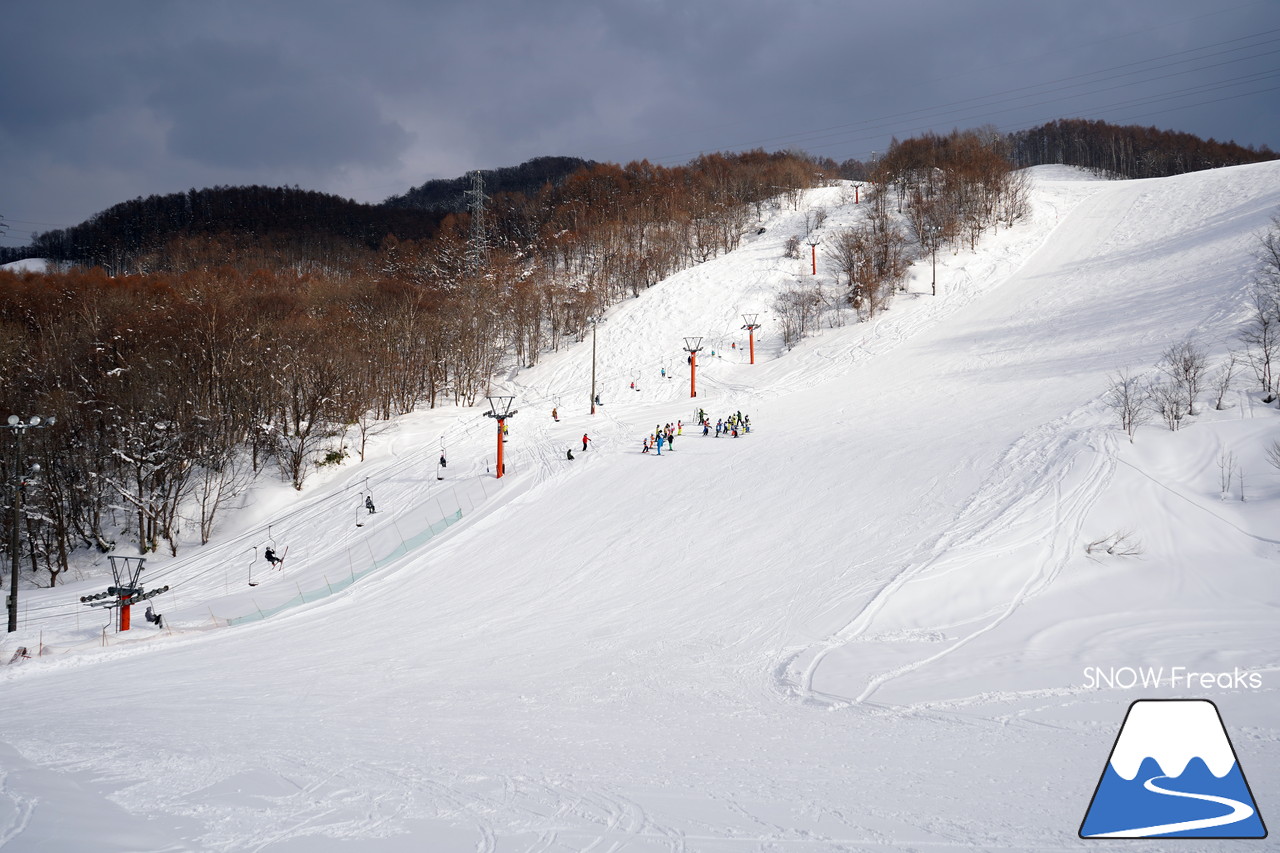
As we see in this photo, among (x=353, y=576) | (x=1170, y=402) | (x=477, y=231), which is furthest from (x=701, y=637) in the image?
(x=477, y=231)

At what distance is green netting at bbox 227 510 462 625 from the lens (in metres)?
20.4

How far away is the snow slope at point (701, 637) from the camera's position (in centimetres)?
712

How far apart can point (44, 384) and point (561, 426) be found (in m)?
27.1

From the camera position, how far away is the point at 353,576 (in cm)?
2341

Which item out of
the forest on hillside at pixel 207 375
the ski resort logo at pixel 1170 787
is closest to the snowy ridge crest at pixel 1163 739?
the ski resort logo at pixel 1170 787

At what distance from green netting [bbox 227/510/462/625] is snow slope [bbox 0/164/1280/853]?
10.0 inches

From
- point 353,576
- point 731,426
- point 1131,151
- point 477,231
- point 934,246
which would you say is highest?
point 1131,151

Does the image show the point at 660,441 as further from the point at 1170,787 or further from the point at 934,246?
the point at 934,246

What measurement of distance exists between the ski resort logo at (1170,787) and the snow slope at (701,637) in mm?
440

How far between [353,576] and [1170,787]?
22962 mm

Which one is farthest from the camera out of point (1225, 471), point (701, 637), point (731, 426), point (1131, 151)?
point (1131, 151)

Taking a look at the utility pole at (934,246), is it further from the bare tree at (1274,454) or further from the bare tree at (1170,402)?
the bare tree at (1274,454)

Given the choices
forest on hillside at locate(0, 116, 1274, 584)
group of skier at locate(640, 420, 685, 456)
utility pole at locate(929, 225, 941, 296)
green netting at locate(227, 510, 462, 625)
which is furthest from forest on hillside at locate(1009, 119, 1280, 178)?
green netting at locate(227, 510, 462, 625)

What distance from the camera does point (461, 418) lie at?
150ft
